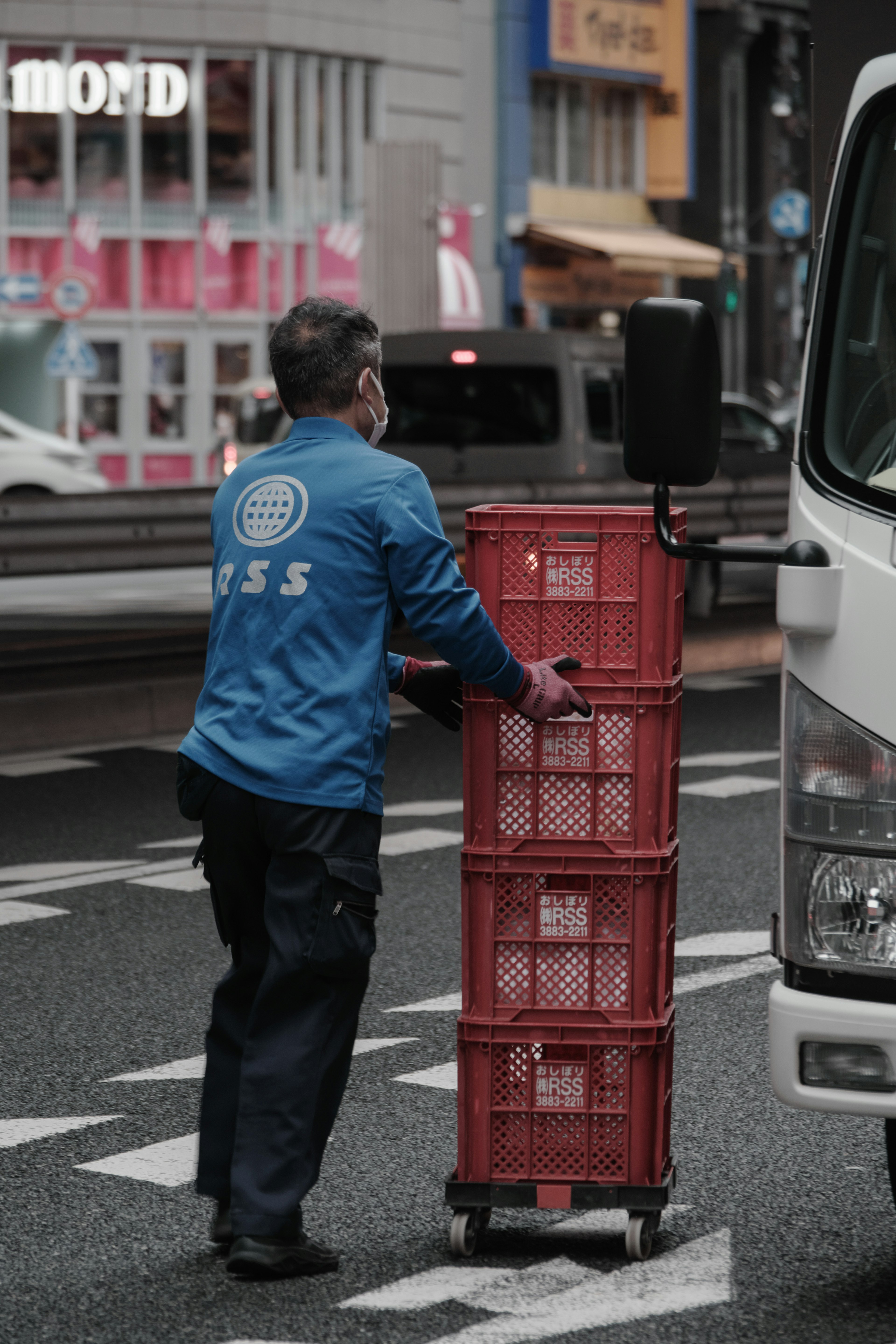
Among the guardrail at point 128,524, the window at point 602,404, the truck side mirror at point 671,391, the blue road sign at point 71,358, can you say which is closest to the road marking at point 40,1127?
the truck side mirror at point 671,391

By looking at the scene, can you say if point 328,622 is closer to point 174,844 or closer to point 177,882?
point 177,882

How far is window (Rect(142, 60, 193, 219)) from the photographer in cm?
3719

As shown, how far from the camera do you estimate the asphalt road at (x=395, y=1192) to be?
391cm

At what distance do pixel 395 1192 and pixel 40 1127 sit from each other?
3.18 ft

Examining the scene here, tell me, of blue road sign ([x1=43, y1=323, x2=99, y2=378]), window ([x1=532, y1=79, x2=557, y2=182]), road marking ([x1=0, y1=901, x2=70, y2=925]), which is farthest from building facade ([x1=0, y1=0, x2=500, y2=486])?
road marking ([x1=0, y1=901, x2=70, y2=925])

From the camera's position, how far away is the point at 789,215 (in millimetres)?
37625

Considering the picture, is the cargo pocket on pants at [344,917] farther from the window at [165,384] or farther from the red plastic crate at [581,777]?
the window at [165,384]

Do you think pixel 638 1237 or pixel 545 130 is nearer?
pixel 638 1237

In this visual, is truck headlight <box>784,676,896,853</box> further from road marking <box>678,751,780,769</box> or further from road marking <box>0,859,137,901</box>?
road marking <box>678,751,780,769</box>

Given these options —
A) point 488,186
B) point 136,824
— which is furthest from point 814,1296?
point 488,186

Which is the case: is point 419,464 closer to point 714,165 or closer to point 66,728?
point 66,728

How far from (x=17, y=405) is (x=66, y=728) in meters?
26.8

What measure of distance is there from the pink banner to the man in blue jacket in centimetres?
3446

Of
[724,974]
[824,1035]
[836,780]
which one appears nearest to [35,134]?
[724,974]
